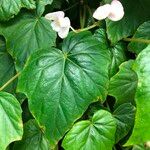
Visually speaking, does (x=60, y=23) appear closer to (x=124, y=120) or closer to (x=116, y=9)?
(x=116, y=9)

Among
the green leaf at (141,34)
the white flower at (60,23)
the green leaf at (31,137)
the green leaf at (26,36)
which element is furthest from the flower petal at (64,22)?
the green leaf at (31,137)

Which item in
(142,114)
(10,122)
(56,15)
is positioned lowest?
(10,122)

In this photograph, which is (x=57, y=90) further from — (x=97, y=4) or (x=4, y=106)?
(x=97, y=4)

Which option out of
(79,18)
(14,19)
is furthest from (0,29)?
(79,18)

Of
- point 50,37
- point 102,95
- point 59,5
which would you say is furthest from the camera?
point 59,5

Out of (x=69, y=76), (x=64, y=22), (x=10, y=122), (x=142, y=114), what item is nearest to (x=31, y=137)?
(x=10, y=122)

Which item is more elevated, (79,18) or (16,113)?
(79,18)

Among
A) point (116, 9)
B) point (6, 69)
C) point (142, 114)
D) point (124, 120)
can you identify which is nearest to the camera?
point (142, 114)
